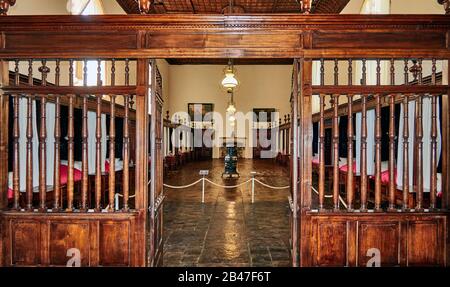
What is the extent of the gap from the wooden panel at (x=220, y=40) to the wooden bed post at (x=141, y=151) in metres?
0.20

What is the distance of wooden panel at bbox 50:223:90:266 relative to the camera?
116 inches

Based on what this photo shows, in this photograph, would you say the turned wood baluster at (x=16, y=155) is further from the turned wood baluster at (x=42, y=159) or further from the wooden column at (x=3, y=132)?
the turned wood baluster at (x=42, y=159)

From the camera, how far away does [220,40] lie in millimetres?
2941

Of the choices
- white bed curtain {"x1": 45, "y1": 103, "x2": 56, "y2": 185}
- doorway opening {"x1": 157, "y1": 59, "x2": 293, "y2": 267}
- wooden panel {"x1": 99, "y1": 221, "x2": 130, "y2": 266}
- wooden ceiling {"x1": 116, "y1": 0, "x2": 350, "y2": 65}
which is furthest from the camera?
wooden ceiling {"x1": 116, "y1": 0, "x2": 350, "y2": 65}

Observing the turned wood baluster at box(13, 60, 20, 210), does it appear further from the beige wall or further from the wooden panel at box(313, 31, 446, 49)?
the beige wall

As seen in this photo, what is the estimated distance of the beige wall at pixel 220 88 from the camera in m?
21.1

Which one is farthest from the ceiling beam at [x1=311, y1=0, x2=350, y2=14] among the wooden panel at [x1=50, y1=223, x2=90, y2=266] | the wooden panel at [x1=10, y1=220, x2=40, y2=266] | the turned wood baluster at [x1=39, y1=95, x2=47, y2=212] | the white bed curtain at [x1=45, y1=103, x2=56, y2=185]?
the wooden panel at [x1=10, y1=220, x2=40, y2=266]

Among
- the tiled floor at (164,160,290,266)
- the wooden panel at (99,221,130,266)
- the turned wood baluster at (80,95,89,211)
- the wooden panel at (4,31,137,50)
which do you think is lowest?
the tiled floor at (164,160,290,266)

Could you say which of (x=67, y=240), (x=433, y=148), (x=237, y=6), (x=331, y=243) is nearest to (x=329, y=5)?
(x=237, y=6)

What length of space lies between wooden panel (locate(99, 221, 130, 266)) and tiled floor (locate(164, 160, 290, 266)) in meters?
0.90

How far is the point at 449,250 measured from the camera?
2.92 m

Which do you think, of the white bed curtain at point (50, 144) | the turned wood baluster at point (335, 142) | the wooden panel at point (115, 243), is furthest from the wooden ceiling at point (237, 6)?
the wooden panel at point (115, 243)

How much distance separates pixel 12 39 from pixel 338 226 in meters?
2.88
